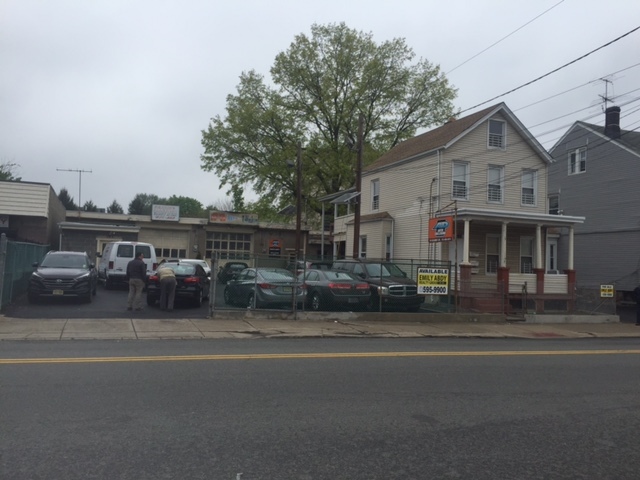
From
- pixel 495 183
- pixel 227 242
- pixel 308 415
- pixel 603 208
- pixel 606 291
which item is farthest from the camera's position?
pixel 227 242

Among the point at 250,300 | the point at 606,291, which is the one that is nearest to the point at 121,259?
the point at 250,300

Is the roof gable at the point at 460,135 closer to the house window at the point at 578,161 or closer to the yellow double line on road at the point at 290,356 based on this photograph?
the house window at the point at 578,161

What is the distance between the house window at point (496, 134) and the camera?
90.0 ft

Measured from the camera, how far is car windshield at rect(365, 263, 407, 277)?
2011 cm

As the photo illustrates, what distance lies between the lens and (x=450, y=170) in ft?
87.3

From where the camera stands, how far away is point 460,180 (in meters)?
26.8

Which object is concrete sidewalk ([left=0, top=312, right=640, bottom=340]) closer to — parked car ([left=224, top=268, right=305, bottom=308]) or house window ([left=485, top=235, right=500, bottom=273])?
parked car ([left=224, top=268, right=305, bottom=308])

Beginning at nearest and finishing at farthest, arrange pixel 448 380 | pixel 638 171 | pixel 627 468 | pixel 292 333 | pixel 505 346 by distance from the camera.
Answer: pixel 627 468 → pixel 448 380 → pixel 505 346 → pixel 292 333 → pixel 638 171

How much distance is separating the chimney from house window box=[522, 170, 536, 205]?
23.3ft

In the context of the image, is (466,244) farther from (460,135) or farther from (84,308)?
(84,308)

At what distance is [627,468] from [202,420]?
4164 millimetres

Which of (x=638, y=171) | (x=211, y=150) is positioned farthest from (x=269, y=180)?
(x=638, y=171)

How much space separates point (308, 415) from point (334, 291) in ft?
37.8

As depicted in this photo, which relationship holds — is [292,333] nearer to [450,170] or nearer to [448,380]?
[448,380]
